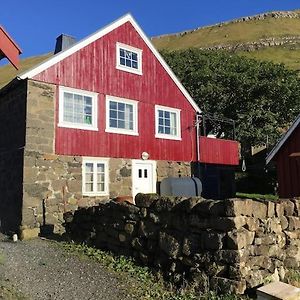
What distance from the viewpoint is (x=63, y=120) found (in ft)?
50.0

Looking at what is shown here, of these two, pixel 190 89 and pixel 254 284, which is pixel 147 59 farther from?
pixel 190 89

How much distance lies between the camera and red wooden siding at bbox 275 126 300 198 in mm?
14766

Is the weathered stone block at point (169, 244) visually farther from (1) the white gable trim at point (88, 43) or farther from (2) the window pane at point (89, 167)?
(1) the white gable trim at point (88, 43)

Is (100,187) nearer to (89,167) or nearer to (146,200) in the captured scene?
(89,167)

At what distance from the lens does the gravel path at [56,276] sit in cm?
650

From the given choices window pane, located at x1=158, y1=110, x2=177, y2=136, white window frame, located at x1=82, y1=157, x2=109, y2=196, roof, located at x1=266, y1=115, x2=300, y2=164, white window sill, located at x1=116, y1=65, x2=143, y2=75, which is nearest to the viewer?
roof, located at x1=266, y1=115, x2=300, y2=164

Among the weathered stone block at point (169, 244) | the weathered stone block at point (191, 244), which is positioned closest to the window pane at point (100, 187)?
the weathered stone block at point (169, 244)

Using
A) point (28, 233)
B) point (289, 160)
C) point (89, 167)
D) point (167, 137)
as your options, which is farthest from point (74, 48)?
point (289, 160)

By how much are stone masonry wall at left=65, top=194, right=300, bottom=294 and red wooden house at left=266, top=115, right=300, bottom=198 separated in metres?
7.30

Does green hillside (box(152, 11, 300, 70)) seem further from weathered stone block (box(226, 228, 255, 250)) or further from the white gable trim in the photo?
weathered stone block (box(226, 228, 255, 250))

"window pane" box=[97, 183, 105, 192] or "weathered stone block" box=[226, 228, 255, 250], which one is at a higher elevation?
"window pane" box=[97, 183, 105, 192]

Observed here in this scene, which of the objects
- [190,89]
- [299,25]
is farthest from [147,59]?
[299,25]

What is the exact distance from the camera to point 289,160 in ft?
49.5

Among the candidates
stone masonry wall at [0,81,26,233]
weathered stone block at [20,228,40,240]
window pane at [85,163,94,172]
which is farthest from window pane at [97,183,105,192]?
weathered stone block at [20,228,40,240]
